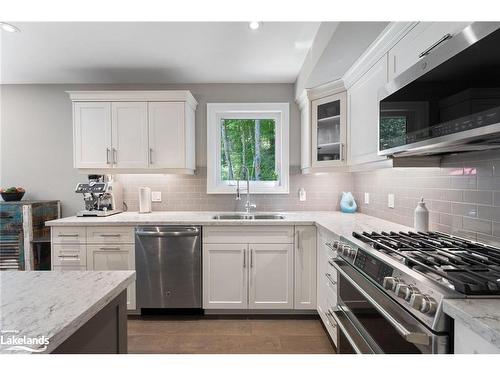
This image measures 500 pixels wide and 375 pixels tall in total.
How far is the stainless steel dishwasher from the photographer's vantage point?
2.57 metres

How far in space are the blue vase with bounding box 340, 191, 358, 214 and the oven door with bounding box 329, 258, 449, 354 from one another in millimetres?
1391

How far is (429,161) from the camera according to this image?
183 centimetres

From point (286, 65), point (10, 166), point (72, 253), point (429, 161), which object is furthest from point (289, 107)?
point (10, 166)

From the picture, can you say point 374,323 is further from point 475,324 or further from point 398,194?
point 398,194

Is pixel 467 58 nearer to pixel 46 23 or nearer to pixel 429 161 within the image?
pixel 429 161

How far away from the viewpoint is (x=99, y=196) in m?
2.93

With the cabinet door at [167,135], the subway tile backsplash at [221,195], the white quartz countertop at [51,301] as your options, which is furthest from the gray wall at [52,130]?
the white quartz countertop at [51,301]

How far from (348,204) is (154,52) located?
2452 millimetres

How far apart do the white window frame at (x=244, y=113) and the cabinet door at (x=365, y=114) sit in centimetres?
89

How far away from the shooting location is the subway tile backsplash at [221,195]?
3.23 metres

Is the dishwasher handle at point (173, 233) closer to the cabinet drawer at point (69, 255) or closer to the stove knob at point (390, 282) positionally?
the cabinet drawer at point (69, 255)

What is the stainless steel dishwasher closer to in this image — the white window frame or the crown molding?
the white window frame

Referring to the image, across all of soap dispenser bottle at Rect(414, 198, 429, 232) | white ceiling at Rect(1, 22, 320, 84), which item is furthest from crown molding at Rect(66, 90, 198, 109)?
soap dispenser bottle at Rect(414, 198, 429, 232)

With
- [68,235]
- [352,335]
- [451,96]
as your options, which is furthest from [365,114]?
[68,235]
